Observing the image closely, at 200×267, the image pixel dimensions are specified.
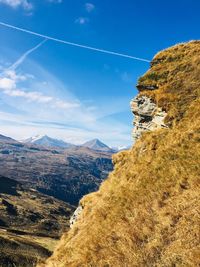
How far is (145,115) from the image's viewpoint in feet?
104

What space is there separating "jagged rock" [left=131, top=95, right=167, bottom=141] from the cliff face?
96mm

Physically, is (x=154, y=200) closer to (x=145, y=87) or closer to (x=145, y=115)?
(x=145, y=115)

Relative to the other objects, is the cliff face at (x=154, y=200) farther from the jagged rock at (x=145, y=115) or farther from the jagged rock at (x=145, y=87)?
the jagged rock at (x=145, y=87)

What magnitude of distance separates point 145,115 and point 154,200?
15640mm

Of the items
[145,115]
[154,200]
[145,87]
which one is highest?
[145,87]

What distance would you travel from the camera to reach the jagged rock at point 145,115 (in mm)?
29266

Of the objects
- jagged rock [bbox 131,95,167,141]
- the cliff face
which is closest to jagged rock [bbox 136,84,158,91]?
the cliff face

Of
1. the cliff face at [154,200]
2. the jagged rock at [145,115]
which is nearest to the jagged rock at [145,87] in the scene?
the cliff face at [154,200]

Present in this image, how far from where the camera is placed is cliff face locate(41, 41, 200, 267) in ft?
43.3

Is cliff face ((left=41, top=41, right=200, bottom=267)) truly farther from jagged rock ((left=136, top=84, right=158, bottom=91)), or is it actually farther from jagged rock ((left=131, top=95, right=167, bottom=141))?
jagged rock ((left=136, top=84, right=158, bottom=91))

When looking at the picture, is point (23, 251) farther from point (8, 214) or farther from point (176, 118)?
point (8, 214)

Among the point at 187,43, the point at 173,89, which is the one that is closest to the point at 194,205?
the point at 173,89

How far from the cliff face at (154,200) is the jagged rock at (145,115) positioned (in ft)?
0.31

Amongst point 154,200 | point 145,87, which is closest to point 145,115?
point 145,87
